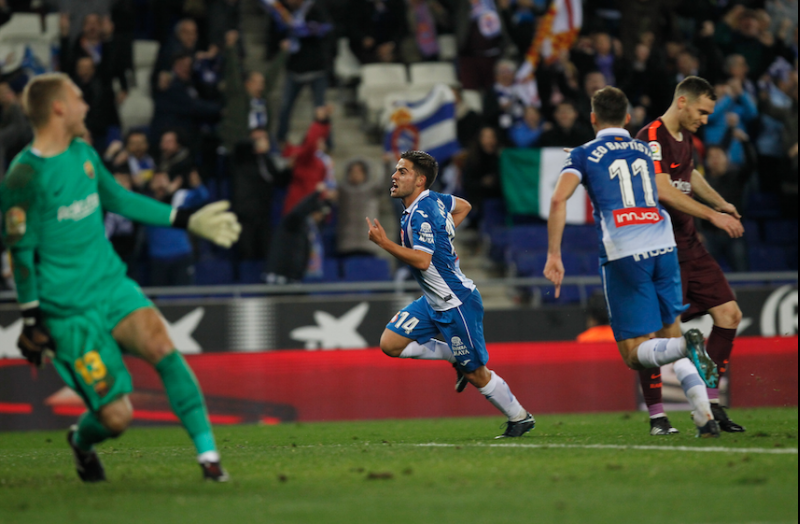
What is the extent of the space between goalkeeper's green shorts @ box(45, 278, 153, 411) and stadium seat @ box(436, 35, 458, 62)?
43.7 feet

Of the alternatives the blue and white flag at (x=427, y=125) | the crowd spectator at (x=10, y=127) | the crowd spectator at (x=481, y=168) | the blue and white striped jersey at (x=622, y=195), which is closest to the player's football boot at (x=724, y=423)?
the blue and white striped jersey at (x=622, y=195)

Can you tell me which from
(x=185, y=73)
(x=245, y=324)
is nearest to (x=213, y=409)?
(x=245, y=324)

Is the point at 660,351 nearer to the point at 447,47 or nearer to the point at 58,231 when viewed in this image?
the point at 58,231

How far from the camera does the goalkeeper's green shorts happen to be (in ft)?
18.1

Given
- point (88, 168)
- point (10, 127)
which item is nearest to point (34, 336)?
point (88, 168)

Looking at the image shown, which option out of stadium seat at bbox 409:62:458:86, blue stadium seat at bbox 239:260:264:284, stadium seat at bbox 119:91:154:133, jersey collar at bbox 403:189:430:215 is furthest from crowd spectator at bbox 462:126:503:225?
jersey collar at bbox 403:189:430:215

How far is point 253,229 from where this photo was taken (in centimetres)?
1444

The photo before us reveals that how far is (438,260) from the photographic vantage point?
793 cm

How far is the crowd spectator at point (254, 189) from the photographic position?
Result: 564 inches

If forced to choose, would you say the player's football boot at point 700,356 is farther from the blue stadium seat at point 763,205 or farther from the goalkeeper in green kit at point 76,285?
the blue stadium seat at point 763,205

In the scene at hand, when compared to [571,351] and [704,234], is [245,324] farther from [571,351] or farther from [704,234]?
[704,234]

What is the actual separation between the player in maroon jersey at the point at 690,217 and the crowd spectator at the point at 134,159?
25.8ft

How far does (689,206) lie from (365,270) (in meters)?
7.66

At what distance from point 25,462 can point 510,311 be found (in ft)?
23.5
